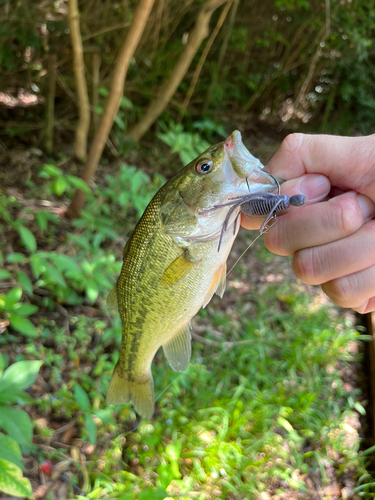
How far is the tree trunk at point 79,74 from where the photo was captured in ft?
11.1

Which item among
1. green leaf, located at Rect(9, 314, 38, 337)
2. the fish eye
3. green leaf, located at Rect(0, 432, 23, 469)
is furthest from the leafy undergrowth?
the fish eye

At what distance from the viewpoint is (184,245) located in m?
1.48

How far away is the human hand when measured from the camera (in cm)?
134

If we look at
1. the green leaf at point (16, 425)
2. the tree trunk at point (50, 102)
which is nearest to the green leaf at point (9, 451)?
the green leaf at point (16, 425)

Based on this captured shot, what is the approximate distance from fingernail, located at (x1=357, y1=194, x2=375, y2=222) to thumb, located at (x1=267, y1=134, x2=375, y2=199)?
22 millimetres

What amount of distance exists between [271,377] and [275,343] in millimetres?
460

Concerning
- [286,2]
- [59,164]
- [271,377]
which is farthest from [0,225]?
[286,2]

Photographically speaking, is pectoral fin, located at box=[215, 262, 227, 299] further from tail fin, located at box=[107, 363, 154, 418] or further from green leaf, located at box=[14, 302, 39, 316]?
green leaf, located at box=[14, 302, 39, 316]

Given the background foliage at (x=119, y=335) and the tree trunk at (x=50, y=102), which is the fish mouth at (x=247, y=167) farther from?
the tree trunk at (x=50, y=102)

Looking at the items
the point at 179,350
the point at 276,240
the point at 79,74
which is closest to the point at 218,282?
the point at 276,240

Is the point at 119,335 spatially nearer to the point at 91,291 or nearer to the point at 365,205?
the point at 91,291

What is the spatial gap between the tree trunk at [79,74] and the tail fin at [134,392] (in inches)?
136

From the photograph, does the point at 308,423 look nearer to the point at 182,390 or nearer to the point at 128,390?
the point at 182,390

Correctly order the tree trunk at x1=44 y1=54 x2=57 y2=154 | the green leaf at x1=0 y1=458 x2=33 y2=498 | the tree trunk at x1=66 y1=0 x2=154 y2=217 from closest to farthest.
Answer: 1. the green leaf at x1=0 y1=458 x2=33 y2=498
2. the tree trunk at x1=66 y1=0 x2=154 y2=217
3. the tree trunk at x1=44 y1=54 x2=57 y2=154
